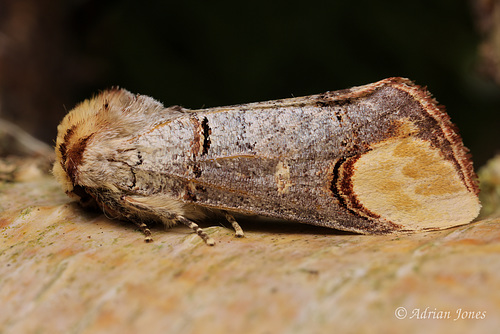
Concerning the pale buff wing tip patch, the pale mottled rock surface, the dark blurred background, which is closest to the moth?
the pale buff wing tip patch

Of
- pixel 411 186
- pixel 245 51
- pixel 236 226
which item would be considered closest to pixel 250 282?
pixel 236 226

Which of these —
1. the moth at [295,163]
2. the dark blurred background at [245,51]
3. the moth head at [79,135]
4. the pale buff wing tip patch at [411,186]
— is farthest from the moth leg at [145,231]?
the dark blurred background at [245,51]

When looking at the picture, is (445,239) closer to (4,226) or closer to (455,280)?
(455,280)

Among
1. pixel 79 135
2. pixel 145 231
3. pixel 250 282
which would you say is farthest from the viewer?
pixel 79 135

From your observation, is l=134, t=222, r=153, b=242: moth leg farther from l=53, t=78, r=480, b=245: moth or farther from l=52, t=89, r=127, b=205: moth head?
l=52, t=89, r=127, b=205: moth head

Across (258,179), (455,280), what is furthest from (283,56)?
(455,280)

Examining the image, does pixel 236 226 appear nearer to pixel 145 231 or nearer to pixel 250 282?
pixel 145 231
